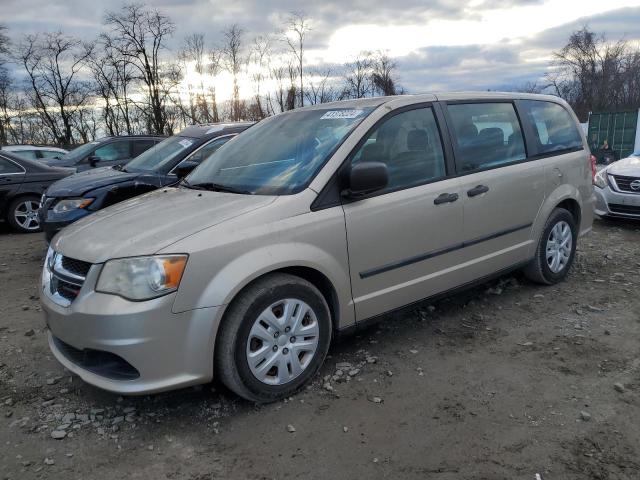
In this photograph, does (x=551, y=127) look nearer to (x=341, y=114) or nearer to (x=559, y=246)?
(x=559, y=246)

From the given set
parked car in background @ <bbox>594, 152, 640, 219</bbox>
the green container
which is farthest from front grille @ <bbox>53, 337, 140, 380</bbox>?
the green container

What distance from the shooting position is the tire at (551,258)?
4.76m

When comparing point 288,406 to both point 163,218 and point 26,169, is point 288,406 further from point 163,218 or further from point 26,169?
point 26,169

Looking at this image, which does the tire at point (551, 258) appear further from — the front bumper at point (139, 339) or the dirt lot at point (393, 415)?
the front bumper at point (139, 339)

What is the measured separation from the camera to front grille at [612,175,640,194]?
24.5ft

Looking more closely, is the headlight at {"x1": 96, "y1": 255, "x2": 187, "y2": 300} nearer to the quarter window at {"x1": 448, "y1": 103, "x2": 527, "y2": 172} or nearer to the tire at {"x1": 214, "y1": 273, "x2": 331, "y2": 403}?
the tire at {"x1": 214, "y1": 273, "x2": 331, "y2": 403}

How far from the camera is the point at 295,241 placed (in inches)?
121

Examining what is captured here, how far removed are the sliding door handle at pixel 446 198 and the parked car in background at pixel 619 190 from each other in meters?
4.96

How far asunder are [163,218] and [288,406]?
1.33 metres

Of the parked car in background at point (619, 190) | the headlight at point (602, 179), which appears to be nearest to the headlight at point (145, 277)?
the parked car in background at point (619, 190)

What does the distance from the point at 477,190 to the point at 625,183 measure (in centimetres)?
487

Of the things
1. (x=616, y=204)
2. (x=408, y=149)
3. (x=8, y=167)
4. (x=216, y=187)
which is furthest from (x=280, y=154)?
(x=8, y=167)

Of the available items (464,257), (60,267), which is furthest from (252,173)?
(464,257)

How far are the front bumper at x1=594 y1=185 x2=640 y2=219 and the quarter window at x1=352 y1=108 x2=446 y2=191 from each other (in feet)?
15.4
